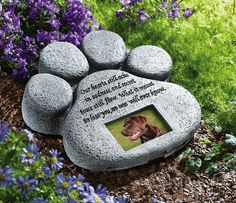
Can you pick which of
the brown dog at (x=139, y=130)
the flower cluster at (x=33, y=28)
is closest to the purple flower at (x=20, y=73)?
the flower cluster at (x=33, y=28)

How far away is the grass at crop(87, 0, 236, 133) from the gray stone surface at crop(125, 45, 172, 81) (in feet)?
0.74

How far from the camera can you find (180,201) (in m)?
3.71

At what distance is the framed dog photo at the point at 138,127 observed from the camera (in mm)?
3840

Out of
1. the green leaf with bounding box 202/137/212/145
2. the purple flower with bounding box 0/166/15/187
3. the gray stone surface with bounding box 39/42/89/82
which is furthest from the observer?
the gray stone surface with bounding box 39/42/89/82

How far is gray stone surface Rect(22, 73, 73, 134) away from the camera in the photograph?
3.91m

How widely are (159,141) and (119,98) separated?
416mm

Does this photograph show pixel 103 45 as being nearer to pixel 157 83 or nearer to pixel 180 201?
pixel 157 83

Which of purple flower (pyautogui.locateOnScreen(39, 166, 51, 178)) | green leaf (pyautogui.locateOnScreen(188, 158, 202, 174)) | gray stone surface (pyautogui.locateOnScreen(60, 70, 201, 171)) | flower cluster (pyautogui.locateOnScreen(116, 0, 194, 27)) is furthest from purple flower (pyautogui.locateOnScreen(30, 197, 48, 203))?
flower cluster (pyautogui.locateOnScreen(116, 0, 194, 27))

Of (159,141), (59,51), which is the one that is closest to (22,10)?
(59,51)

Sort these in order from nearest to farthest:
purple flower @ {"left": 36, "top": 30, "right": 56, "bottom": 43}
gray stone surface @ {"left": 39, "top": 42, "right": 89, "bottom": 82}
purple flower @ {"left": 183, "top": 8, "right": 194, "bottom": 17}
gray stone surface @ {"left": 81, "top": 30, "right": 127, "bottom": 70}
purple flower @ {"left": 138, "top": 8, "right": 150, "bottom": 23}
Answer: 1. gray stone surface @ {"left": 39, "top": 42, "right": 89, "bottom": 82}
2. gray stone surface @ {"left": 81, "top": 30, "right": 127, "bottom": 70}
3. purple flower @ {"left": 36, "top": 30, "right": 56, "bottom": 43}
4. purple flower @ {"left": 138, "top": 8, "right": 150, "bottom": 23}
5. purple flower @ {"left": 183, "top": 8, "right": 194, "bottom": 17}

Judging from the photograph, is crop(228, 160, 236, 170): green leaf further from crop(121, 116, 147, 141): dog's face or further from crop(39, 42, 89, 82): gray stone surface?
crop(39, 42, 89, 82): gray stone surface

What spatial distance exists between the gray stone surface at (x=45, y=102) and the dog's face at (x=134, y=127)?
399 millimetres

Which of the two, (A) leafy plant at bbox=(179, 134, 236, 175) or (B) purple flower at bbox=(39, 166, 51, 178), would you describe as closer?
(B) purple flower at bbox=(39, 166, 51, 178)

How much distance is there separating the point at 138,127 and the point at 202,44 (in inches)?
47.9
